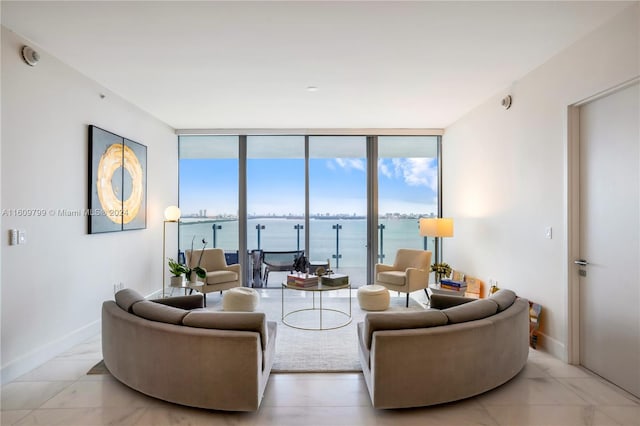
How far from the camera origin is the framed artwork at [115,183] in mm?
3754

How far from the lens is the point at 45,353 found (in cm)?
307

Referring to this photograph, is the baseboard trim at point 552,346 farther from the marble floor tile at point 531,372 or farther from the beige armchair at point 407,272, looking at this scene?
the beige armchair at point 407,272

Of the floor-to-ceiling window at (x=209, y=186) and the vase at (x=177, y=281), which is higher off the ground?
the floor-to-ceiling window at (x=209, y=186)

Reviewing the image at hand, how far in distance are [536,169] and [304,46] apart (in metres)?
2.59

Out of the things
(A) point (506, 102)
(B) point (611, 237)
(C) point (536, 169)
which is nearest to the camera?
(B) point (611, 237)

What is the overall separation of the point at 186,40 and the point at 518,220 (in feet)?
12.4

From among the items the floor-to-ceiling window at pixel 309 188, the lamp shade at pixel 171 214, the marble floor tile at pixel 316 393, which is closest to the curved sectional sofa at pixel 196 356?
the marble floor tile at pixel 316 393

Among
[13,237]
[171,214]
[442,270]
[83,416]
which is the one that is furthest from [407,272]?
[13,237]

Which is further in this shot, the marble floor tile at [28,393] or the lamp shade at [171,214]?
the lamp shade at [171,214]

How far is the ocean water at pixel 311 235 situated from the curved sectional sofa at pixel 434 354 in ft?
12.0

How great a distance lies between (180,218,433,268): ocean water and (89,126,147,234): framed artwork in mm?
1437

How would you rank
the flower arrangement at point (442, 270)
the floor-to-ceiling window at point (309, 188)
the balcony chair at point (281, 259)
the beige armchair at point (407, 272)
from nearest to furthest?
the beige armchair at point (407, 272) → the flower arrangement at point (442, 270) → the balcony chair at point (281, 259) → the floor-to-ceiling window at point (309, 188)

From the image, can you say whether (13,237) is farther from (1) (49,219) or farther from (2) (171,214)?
(2) (171,214)

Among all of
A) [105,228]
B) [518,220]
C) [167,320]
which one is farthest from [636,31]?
[105,228]
